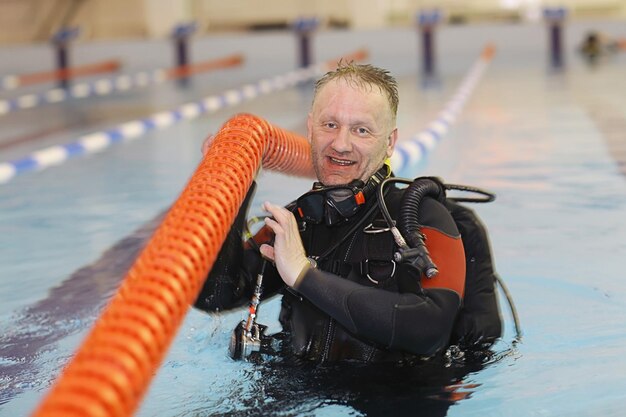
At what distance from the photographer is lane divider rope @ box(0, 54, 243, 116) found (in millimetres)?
12738

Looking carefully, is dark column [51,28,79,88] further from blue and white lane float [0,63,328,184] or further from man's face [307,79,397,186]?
man's face [307,79,397,186]

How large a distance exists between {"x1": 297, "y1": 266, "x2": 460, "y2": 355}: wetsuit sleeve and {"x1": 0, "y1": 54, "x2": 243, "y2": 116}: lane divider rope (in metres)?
9.60

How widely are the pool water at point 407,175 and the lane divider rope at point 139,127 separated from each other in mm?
164

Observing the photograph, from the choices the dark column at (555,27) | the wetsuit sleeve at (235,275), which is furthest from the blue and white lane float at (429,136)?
the dark column at (555,27)

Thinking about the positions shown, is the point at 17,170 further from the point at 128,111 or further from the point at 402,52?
the point at 402,52

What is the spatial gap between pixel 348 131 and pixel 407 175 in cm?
381

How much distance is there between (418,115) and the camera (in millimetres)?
9828

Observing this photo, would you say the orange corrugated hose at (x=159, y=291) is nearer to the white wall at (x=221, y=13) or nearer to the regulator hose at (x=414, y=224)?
the regulator hose at (x=414, y=224)

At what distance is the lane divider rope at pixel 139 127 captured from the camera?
24.1 ft

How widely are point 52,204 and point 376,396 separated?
148 inches

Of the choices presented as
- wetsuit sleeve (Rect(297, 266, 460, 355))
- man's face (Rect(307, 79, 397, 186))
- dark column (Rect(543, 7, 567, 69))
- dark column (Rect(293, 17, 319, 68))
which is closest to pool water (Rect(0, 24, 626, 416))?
wetsuit sleeve (Rect(297, 266, 460, 355))

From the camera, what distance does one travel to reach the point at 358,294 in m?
2.44

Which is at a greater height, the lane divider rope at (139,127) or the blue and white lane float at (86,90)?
the lane divider rope at (139,127)

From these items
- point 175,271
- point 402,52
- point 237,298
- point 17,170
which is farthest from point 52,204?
point 402,52
